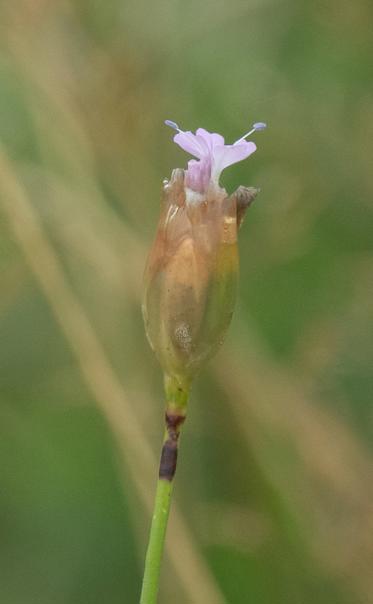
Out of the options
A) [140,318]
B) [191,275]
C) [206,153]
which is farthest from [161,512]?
[140,318]

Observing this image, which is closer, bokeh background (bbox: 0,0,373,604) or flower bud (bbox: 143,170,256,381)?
flower bud (bbox: 143,170,256,381)

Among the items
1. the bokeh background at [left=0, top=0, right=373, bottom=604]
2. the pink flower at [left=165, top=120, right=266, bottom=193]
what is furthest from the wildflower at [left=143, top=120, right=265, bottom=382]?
the bokeh background at [left=0, top=0, right=373, bottom=604]

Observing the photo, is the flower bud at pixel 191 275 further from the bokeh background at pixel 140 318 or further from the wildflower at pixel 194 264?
the bokeh background at pixel 140 318

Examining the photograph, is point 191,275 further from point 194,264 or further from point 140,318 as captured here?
point 140,318

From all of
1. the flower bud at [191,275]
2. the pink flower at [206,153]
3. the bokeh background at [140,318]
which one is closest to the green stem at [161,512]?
the flower bud at [191,275]

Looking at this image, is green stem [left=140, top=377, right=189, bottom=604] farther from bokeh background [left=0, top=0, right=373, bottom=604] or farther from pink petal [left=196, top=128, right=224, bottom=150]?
bokeh background [left=0, top=0, right=373, bottom=604]

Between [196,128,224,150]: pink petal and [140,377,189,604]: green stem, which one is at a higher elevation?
[196,128,224,150]: pink petal

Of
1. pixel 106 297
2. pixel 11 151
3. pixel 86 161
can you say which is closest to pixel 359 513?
pixel 106 297
